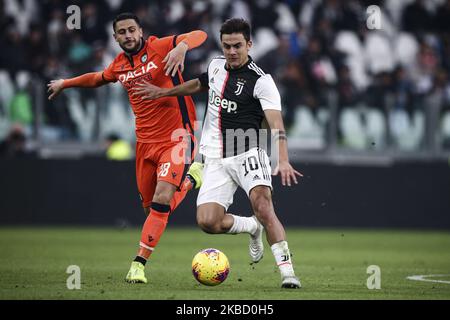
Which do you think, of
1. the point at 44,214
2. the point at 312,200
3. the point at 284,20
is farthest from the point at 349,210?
the point at 44,214

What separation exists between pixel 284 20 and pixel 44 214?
7013mm

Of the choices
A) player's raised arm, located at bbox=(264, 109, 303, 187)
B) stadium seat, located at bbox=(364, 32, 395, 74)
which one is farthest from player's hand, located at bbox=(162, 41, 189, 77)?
stadium seat, located at bbox=(364, 32, 395, 74)

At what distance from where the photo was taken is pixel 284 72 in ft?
65.6

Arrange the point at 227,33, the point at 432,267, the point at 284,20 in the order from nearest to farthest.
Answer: the point at 227,33 < the point at 432,267 < the point at 284,20

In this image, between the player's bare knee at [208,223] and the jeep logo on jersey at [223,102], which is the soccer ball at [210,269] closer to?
the player's bare knee at [208,223]

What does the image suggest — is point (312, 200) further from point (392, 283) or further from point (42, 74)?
point (392, 283)

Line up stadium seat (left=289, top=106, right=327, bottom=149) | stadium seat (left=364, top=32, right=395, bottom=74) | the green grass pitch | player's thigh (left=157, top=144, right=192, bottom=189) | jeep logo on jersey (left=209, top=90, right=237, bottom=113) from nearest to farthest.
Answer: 1. the green grass pitch
2. jeep logo on jersey (left=209, top=90, right=237, bottom=113)
3. player's thigh (left=157, top=144, right=192, bottom=189)
4. stadium seat (left=289, top=106, right=327, bottom=149)
5. stadium seat (left=364, top=32, right=395, bottom=74)

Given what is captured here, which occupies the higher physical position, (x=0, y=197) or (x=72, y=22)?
(x=72, y=22)

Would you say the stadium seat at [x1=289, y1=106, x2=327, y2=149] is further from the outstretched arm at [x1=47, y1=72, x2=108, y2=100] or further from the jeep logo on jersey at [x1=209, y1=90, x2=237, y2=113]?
the jeep logo on jersey at [x1=209, y1=90, x2=237, y2=113]

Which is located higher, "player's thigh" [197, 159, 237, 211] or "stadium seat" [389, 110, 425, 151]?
"stadium seat" [389, 110, 425, 151]

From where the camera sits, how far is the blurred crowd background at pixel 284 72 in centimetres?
1834

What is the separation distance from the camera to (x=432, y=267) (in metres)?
12.3

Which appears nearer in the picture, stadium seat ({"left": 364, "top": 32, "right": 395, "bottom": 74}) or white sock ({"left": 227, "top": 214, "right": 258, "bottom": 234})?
white sock ({"left": 227, "top": 214, "right": 258, "bottom": 234})

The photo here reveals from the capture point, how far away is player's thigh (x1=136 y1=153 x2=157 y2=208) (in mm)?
10688
